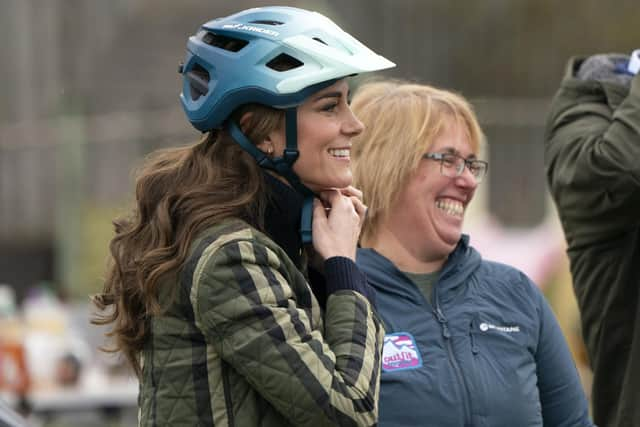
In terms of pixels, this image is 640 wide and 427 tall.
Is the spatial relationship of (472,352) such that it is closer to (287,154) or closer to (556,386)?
(556,386)

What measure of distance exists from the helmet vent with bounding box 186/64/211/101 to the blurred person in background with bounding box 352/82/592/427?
2.79 feet

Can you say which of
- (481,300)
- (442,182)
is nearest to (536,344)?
(481,300)

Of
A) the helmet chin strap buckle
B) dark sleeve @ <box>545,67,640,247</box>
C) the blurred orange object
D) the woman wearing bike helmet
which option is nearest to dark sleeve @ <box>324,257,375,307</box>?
the woman wearing bike helmet

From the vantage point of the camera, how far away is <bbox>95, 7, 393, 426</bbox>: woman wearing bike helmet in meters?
2.97

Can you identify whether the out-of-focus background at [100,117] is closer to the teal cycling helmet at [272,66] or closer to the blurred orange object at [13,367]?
the blurred orange object at [13,367]

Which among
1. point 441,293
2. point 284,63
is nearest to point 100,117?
point 441,293

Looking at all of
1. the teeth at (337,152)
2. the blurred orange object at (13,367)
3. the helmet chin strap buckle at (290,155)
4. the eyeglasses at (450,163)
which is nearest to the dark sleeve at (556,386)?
the eyeglasses at (450,163)

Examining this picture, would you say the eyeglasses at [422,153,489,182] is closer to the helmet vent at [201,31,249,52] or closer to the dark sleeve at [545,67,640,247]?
the dark sleeve at [545,67,640,247]

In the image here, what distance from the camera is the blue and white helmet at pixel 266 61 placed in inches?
125

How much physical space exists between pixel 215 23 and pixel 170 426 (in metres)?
1.05

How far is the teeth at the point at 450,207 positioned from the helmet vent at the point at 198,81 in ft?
3.26

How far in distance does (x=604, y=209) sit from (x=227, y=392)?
177 cm

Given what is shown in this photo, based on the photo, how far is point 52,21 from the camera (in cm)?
1596

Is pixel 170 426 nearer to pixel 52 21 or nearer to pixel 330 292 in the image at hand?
pixel 330 292
